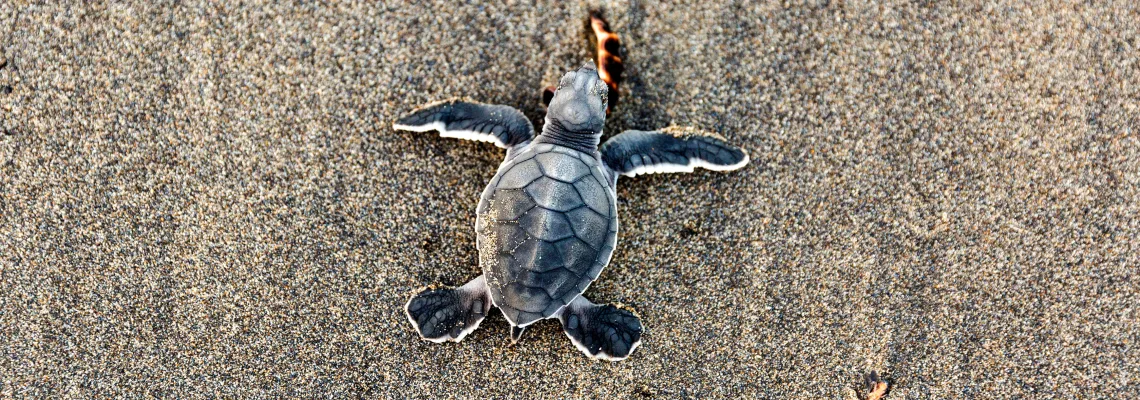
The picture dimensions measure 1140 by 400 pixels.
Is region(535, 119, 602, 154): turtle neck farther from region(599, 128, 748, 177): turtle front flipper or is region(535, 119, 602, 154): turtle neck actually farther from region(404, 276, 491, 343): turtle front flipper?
region(404, 276, 491, 343): turtle front flipper

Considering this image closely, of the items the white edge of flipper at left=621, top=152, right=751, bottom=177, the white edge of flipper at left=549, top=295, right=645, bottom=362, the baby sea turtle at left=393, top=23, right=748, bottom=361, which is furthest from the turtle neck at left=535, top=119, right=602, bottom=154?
the white edge of flipper at left=549, top=295, right=645, bottom=362

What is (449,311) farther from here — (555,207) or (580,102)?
(580,102)

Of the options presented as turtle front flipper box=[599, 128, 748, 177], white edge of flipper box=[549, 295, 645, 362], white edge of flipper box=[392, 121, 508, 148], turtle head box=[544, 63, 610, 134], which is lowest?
white edge of flipper box=[549, 295, 645, 362]

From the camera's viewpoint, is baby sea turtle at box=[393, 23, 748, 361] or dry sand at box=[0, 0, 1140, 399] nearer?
baby sea turtle at box=[393, 23, 748, 361]

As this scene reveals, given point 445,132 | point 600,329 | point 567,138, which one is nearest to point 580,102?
point 567,138

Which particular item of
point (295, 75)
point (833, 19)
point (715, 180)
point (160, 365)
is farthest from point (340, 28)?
point (833, 19)

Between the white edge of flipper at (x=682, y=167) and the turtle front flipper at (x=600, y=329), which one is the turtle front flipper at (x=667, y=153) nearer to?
the white edge of flipper at (x=682, y=167)

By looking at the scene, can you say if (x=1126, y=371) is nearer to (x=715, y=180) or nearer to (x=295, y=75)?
(x=715, y=180)

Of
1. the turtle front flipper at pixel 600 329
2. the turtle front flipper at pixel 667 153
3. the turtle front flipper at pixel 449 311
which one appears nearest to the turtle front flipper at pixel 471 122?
the turtle front flipper at pixel 667 153
